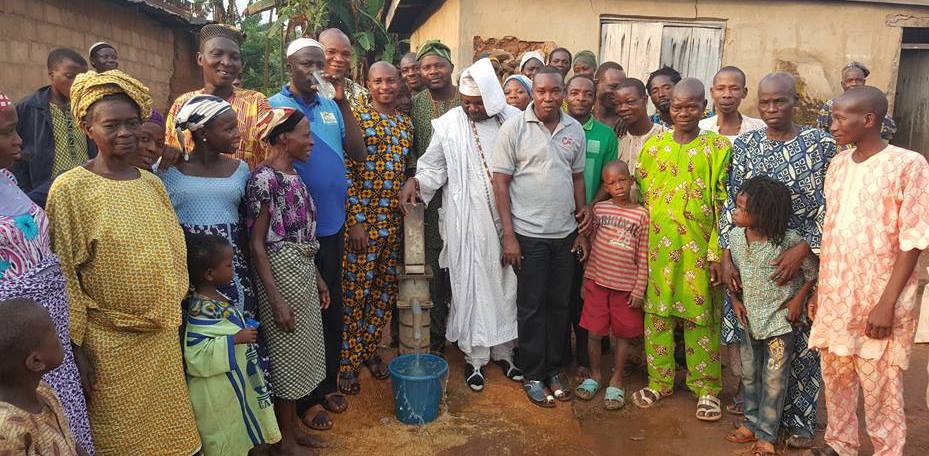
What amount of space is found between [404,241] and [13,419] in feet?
8.76

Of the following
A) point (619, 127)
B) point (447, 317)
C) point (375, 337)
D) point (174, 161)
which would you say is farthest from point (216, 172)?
point (619, 127)

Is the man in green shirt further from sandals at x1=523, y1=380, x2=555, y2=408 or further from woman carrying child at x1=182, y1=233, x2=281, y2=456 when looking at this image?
woman carrying child at x1=182, y1=233, x2=281, y2=456

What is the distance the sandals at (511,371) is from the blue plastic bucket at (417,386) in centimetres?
67

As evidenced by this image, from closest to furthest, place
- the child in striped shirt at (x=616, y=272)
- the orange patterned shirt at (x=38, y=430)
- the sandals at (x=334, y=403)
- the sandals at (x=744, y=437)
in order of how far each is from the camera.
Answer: the orange patterned shirt at (x=38, y=430) → the sandals at (x=744, y=437) → the sandals at (x=334, y=403) → the child in striped shirt at (x=616, y=272)

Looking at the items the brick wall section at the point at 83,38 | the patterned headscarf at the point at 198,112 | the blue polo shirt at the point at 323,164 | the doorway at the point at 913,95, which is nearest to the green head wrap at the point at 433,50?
the blue polo shirt at the point at 323,164

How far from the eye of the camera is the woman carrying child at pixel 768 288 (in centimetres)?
312

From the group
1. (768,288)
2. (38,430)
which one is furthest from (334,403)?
(768,288)

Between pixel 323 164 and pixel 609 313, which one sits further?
pixel 609 313

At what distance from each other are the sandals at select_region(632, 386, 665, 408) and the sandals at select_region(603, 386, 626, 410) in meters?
0.08

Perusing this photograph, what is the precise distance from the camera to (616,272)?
3.86m

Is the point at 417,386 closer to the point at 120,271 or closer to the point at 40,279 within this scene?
the point at 120,271

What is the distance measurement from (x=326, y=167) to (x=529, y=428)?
1.91 m

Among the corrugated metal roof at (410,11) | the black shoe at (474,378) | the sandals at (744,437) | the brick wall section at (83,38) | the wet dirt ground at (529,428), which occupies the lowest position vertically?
the wet dirt ground at (529,428)

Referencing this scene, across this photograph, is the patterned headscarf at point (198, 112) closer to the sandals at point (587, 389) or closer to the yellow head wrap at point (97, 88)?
the yellow head wrap at point (97, 88)
